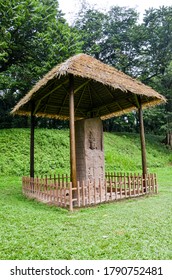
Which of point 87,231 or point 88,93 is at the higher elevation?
point 88,93

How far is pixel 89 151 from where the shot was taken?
9094 millimetres

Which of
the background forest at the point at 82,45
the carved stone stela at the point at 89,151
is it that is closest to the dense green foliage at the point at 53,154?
the background forest at the point at 82,45

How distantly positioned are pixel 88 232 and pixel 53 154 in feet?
41.9

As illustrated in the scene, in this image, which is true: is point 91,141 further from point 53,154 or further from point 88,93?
point 53,154

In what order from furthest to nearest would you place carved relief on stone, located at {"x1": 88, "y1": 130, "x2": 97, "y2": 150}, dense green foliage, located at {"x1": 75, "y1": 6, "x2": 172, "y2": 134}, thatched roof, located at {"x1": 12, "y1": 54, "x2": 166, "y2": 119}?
1. dense green foliage, located at {"x1": 75, "y1": 6, "x2": 172, "y2": 134}
2. carved relief on stone, located at {"x1": 88, "y1": 130, "x2": 97, "y2": 150}
3. thatched roof, located at {"x1": 12, "y1": 54, "x2": 166, "y2": 119}

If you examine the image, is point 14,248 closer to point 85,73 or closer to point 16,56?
point 85,73

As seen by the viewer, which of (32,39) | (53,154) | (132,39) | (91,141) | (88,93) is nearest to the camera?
(91,141)

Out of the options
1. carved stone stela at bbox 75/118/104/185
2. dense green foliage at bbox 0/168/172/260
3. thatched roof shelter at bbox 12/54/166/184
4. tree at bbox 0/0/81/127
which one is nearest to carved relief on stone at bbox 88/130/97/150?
carved stone stela at bbox 75/118/104/185

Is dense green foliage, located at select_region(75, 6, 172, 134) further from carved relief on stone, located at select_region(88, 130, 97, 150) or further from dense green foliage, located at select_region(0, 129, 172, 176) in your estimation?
carved relief on stone, located at select_region(88, 130, 97, 150)

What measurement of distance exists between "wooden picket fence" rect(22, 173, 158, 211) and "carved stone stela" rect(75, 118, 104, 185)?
1.23 metres

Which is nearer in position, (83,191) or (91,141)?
(83,191)

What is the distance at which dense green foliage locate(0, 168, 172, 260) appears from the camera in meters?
3.33

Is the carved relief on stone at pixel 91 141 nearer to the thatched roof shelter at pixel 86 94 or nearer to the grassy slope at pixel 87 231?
the thatched roof shelter at pixel 86 94

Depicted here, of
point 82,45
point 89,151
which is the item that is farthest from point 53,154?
point 82,45
